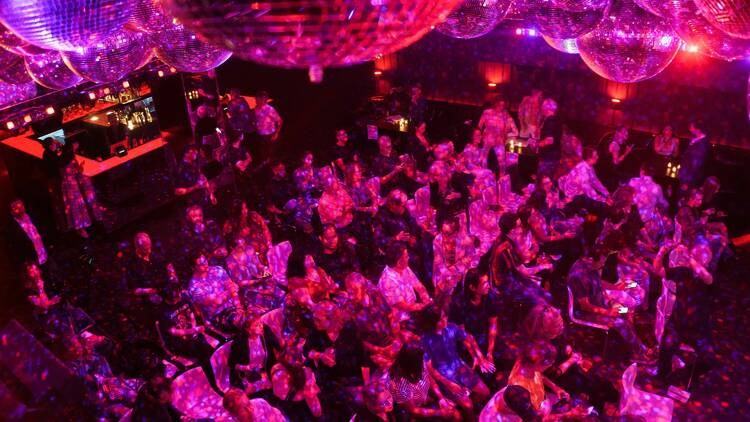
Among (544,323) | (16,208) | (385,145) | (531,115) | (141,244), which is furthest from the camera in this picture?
(531,115)

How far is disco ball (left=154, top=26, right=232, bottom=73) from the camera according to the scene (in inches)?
107

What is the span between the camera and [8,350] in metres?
3.96

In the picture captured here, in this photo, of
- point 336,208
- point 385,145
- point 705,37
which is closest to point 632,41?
point 705,37

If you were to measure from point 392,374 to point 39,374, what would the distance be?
2302 mm

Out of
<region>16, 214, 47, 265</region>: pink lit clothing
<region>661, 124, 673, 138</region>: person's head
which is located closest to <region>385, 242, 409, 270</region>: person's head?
<region>661, 124, 673, 138</region>: person's head

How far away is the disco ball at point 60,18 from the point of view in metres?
1.31

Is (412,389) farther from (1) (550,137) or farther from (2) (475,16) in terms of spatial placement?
(1) (550,137)

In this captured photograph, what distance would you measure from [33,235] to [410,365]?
5.14 meters

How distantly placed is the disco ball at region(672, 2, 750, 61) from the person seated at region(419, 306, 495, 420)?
2.31 metres

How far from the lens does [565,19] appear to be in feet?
8.38

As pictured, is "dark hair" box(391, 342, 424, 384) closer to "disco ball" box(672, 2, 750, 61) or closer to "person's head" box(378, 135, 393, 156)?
"disco ball" box(672, 2, 750, 61)

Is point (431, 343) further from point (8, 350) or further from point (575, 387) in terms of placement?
point (8, 350)

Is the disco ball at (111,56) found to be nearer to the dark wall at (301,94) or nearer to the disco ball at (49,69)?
the disco ball at (49,69)

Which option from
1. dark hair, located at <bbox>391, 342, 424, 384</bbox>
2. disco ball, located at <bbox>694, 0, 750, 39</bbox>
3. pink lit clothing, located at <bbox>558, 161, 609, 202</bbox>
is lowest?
pink lit clothing, located at <bbox>558, 161, 609, 202</bbox>
